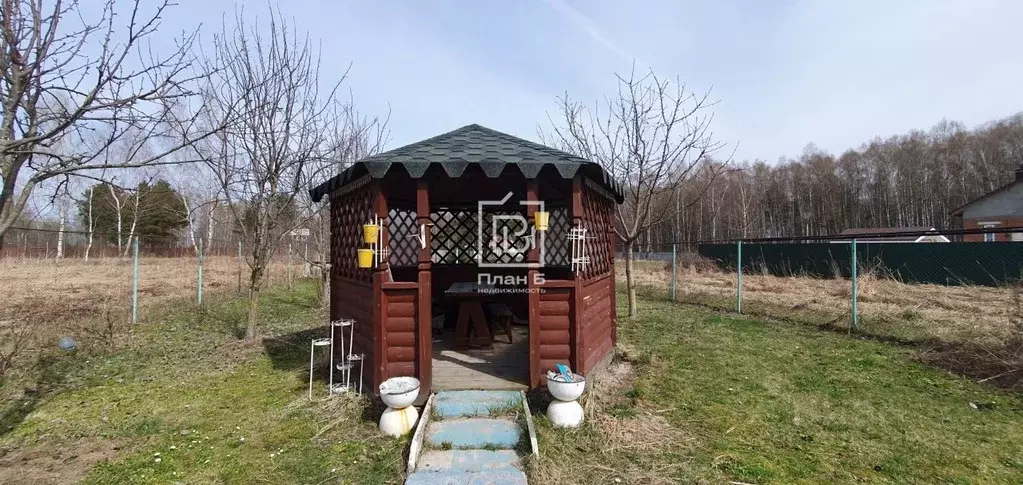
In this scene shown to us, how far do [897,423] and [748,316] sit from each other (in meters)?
4.02

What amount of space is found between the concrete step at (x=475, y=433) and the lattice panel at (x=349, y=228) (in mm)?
1295

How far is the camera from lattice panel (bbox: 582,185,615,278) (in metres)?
3.61

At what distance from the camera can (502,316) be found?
16.1 feet

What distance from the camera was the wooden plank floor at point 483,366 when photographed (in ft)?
11.3

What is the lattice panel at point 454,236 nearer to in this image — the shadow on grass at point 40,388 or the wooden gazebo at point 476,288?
the wooden gazebo at point 476,288

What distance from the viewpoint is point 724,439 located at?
111 inches

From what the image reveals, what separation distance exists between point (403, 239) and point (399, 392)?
3.36m

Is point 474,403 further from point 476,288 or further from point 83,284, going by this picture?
point 83,284

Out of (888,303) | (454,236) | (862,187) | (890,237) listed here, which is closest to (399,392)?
(454,236)

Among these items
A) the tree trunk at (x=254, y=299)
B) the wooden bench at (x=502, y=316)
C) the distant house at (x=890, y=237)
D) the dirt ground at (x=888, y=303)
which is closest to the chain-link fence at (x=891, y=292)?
the dirt ground at (x=888, y=303)

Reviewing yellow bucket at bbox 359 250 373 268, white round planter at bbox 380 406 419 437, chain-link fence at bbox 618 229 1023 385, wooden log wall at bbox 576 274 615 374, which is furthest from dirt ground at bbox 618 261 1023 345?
yellow bucket at bbox 359 250 373 268

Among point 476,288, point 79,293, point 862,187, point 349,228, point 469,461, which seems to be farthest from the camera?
point 862,187

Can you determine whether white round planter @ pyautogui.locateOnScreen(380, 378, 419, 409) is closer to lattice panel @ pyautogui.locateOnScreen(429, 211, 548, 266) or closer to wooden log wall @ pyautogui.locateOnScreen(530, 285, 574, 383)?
wooden log wall @ pyautogui.locateOnScreen(530, 285, 574, 383)

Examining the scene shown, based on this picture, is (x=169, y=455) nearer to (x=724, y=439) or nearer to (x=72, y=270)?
(x=724, y=439)
